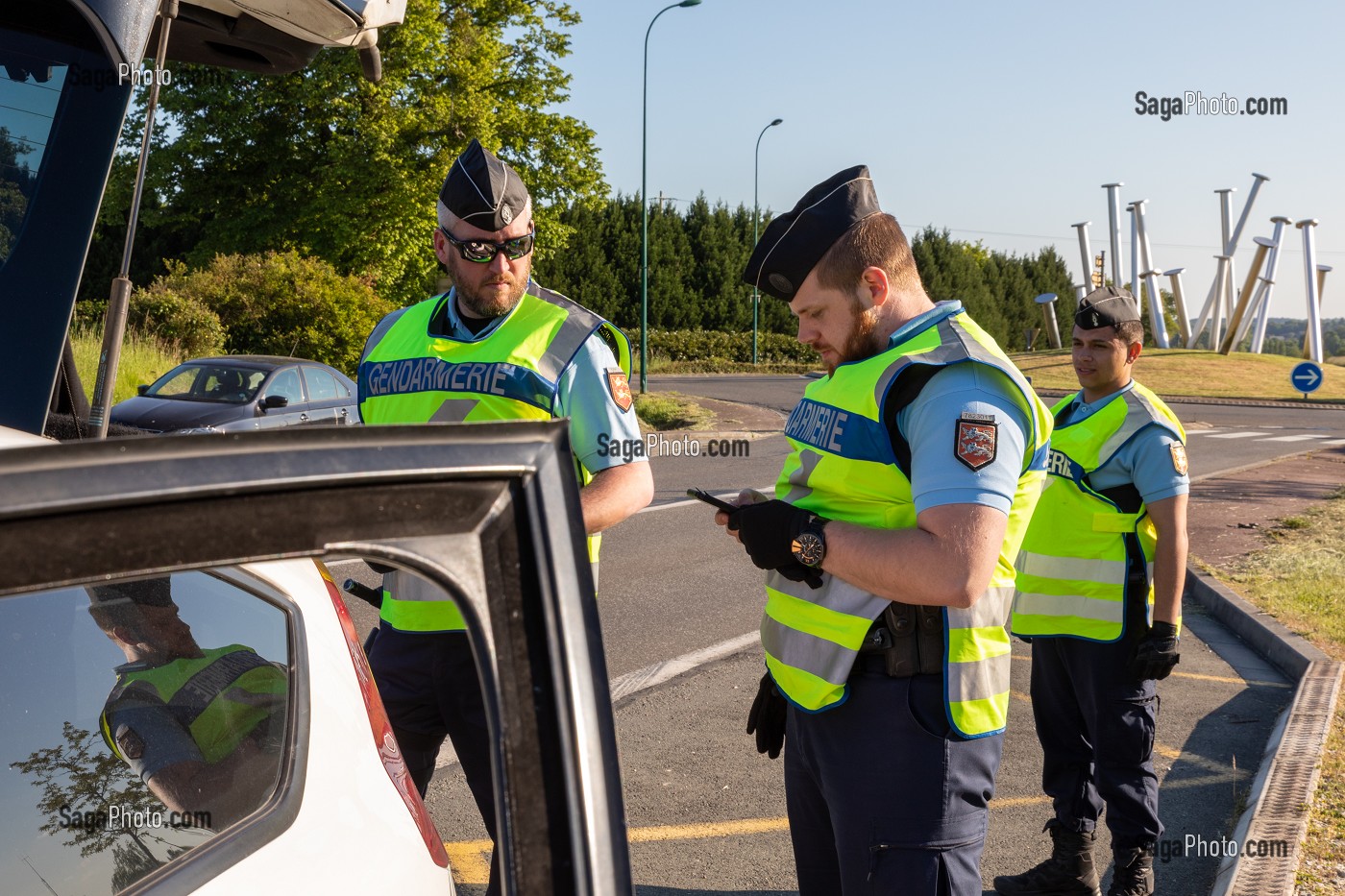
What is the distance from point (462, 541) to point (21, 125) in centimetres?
209

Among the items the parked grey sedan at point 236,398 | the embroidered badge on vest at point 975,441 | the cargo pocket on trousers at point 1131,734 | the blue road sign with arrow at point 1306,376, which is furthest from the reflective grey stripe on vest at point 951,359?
the blue road sign with arrow at point 1306,376

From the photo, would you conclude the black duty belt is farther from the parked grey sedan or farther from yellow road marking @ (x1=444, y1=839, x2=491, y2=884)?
the parked grey sedan

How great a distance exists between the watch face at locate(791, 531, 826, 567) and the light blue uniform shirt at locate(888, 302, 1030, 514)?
→ 201 mm

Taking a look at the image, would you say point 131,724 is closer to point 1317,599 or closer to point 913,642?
point 913,642

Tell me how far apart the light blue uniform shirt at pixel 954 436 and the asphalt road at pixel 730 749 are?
0.54 metres

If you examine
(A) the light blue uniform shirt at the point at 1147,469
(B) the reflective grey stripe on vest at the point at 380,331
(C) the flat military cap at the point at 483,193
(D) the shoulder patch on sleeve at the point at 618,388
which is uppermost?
(C) the flat military cap at the point at 483,193

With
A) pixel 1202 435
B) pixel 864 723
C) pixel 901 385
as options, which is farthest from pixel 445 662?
pixel 1202 435

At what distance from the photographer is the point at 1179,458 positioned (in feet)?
11.2

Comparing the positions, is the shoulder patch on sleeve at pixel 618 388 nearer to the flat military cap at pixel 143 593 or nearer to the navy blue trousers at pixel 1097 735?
the flat military cap at pixel 143 593

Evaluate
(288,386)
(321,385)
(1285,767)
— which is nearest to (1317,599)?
(1285,767)

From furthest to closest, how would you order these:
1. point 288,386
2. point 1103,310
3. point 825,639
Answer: point 288,386 → point 1103,310 → point 825,639

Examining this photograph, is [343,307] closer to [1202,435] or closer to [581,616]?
→ [1202,435]

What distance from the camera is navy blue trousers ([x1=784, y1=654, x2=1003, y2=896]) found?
2.05 m

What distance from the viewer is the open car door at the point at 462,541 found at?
0.76 metres
